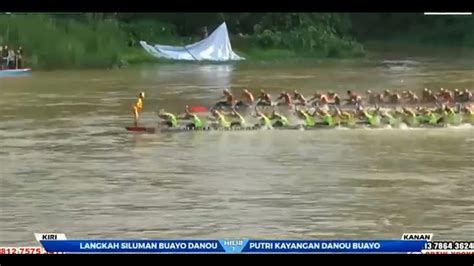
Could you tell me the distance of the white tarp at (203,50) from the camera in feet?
7.22

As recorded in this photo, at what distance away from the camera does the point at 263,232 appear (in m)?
2.15

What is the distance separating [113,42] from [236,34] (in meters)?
0.28

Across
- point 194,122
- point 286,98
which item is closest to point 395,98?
point 286,98

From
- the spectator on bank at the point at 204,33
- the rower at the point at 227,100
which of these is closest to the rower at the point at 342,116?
the rower at the point at 227,100

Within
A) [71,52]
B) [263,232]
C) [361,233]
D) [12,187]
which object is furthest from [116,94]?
[361,233]

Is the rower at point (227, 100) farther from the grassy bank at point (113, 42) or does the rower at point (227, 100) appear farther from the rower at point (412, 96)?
the rower at point (412, 96)

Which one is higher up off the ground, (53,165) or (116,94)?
(116,94)

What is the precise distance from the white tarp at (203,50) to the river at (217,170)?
0.16 ft

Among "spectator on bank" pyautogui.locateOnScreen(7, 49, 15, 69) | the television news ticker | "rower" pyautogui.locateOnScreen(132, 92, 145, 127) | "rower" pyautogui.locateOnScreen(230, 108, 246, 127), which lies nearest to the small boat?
"spectator on bank" pyautogui.locateOnScreen(7, 49, 15, 69)

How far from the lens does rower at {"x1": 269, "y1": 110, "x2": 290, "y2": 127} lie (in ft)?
7.34

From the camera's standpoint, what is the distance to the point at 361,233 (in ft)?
7.04
